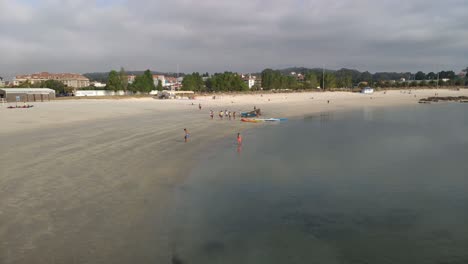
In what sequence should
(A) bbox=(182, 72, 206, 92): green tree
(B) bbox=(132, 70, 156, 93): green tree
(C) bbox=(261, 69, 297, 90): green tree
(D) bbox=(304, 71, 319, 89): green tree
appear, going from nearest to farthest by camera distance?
(B) bbox=(132, 70, 156, 93): green tree
(A) bbox=(182, 72, 206, 92): green tree
(C) bbox=(261, 69, 297, 90): green tree
(D) bbox=(304, 71, 319, 89): green tree

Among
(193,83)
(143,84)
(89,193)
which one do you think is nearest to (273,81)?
(193,83)

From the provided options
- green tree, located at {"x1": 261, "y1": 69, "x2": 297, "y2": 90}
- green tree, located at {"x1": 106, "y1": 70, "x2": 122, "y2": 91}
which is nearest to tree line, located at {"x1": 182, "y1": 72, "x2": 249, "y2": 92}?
green tree, located at {"x1": 261, "y1": 69, "x2": 297, "y2": 90}

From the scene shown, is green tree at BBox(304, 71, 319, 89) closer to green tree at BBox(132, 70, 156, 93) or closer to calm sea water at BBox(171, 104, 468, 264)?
green tree at BBox(132, 70, 156, 93)

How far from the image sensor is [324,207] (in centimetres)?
1343

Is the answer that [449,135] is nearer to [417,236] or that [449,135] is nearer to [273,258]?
[417,236]

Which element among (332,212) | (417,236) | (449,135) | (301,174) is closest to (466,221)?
(417,236)

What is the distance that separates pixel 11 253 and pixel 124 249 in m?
3.06

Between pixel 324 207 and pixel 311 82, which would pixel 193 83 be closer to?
pixel 311 82

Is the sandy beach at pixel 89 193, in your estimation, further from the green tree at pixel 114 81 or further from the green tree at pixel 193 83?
the green tree at pixel 193 83

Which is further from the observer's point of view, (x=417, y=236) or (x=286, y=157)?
(x=286, y=157)

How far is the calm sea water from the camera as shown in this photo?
10078 mm

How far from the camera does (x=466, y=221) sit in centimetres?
1224

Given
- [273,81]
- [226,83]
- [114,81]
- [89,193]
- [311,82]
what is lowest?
[89,193]

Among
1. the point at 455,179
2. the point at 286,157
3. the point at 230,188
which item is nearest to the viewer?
the point at 230,188
